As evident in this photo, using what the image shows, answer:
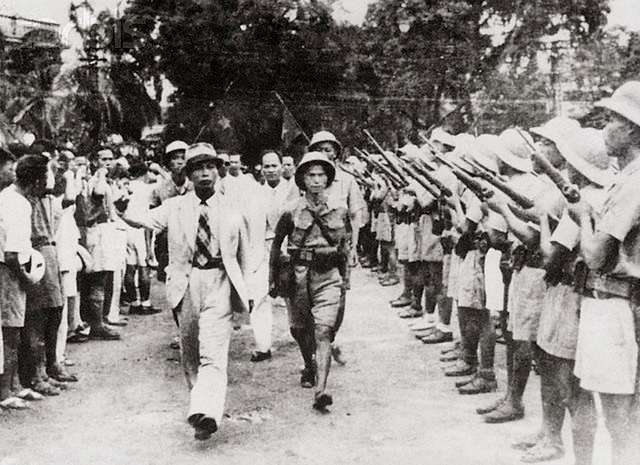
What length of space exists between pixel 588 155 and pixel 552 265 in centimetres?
66

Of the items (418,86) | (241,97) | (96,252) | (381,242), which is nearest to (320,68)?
(241,97)

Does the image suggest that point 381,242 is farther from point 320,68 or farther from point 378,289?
point 320,68

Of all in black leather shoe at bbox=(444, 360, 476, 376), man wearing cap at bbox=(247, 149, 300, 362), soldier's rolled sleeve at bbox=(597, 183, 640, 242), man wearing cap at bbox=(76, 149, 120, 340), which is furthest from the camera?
man wearing cap at bbox=(76, 149, 120, 340)

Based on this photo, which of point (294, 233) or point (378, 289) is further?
point (378, 289)

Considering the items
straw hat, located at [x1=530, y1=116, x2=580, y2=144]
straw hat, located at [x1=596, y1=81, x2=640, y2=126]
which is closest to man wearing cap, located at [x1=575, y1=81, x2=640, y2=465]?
straw hat, located at [x1=596, y1=81, x2=640, y2=126]

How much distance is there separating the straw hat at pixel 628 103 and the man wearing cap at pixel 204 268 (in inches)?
120

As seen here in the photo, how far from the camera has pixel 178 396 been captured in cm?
713

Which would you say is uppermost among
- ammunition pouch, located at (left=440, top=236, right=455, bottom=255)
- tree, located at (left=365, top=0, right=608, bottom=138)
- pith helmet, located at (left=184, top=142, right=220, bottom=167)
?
tree, located at (left=365, top=0, right=608, bottom=138)

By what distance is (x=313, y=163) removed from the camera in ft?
23.0

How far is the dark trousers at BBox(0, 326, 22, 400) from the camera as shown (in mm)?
6609

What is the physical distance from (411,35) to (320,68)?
416 cm

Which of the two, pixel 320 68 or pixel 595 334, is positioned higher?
pixel 320 68

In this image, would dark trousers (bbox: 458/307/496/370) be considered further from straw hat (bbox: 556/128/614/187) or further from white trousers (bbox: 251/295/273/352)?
straw hat (bbox: 556/128/614/187)

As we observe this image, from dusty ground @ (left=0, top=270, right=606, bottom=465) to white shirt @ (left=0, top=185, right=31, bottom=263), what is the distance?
1308mm
